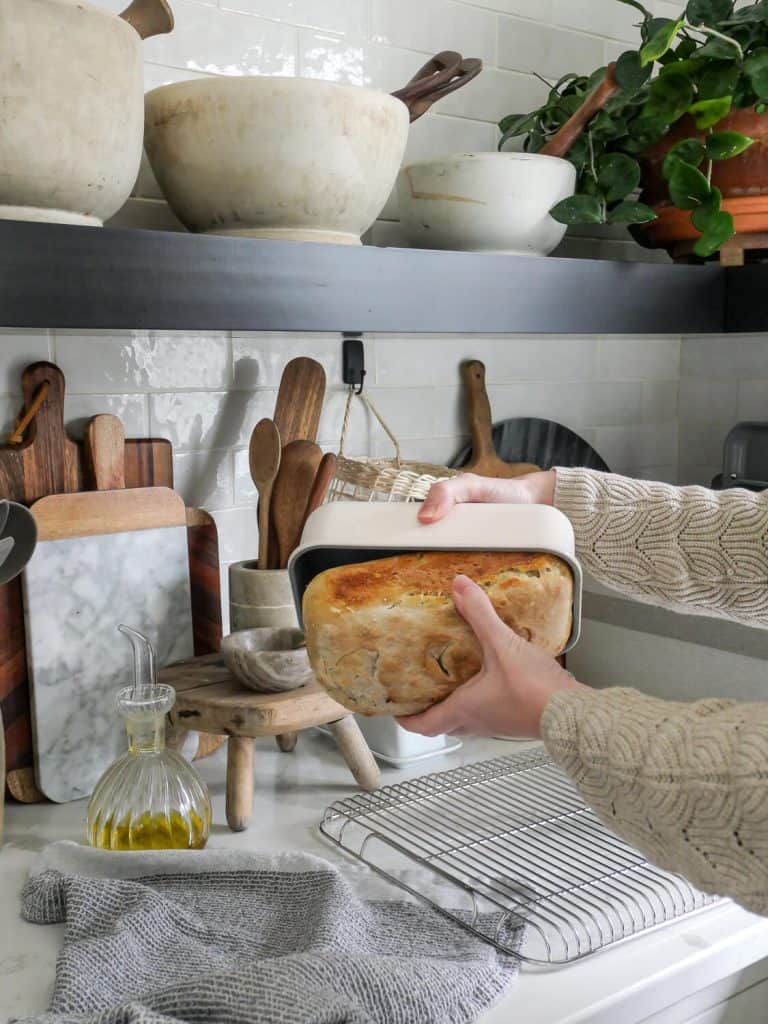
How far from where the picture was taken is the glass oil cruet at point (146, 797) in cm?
100

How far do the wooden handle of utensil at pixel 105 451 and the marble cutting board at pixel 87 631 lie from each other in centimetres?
6

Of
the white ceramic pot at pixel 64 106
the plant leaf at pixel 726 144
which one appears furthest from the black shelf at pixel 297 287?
the plant leaf at pixel 726 144

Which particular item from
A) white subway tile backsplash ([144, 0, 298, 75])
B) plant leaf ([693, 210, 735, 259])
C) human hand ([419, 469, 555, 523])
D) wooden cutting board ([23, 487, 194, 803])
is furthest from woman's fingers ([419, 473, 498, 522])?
white subway tile backsplash ([144, 0, 298, 75])

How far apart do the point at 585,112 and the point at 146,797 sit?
0.97m

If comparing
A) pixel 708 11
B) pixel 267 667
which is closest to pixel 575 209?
pixel 708 11

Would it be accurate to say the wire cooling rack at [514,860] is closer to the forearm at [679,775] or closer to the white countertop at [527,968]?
the white countertop at [527,968]

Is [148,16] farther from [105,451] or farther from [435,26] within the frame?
[435,26]

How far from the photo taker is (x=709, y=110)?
50.7 inches

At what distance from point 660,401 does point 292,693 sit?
3.22 ft

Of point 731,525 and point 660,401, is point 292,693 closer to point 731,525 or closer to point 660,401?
point 731,525

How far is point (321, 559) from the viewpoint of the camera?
0.71 metres

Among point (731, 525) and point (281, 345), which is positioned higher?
point (281, 345)

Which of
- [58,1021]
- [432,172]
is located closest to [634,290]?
[432,172]

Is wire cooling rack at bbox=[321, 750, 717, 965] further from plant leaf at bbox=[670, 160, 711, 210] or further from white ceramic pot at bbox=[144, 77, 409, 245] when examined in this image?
plant leaf at bbox=[670, 160, 711, 210]
